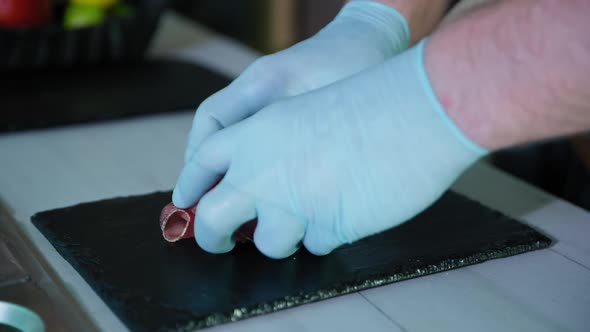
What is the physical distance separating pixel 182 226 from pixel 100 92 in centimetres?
68

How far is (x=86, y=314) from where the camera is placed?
84 cm

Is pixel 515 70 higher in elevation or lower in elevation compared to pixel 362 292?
higher

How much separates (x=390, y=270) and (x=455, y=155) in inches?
7.3

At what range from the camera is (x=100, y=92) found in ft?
5.16

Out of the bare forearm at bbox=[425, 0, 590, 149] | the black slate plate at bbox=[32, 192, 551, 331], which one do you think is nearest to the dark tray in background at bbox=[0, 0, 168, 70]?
the black slate plate at bbox=[32, 192, 551, 331]

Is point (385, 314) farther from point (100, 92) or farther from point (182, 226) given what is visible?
point (100, 92)

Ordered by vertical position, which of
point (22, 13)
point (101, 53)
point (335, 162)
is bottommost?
point (101, 53)

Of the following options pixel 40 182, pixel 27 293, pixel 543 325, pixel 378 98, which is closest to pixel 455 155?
pixel 378 98

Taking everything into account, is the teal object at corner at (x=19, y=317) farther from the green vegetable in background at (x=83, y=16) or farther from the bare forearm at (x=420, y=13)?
the green vegetable in background at (x=83, y=16)

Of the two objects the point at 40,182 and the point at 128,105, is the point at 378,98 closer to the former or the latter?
the point at 40,182

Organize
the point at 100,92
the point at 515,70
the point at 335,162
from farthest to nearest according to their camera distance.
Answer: the point at 100,92
the point at 335,162
the point at 515,70

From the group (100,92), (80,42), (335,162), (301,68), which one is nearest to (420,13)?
(301,68)

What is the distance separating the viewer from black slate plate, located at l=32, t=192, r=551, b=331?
83 cm

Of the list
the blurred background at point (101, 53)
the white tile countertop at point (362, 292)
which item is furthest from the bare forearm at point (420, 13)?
the blurred background at point (101, 53)
